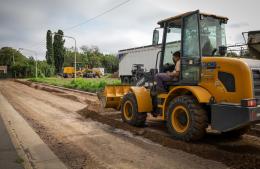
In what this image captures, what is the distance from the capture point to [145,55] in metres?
31.1

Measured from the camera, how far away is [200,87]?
793cm

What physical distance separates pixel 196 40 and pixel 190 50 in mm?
298

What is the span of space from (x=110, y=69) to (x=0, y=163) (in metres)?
115

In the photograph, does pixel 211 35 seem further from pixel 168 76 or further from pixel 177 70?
pixel 168 76

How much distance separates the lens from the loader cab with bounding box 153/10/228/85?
8154 mm

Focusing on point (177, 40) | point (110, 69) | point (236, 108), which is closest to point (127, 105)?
point (177, 40)

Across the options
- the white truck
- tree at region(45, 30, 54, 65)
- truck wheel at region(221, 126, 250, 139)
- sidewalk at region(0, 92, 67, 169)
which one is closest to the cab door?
truck wheel at region(221, 126, 250, 139)

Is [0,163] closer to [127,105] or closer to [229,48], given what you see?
[127,105]

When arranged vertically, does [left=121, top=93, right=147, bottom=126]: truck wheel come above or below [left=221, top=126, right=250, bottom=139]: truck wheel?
above

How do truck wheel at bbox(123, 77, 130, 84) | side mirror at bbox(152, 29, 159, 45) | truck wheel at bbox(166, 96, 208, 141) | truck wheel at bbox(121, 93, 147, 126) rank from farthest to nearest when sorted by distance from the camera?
truck wheel at bbox(123, 77, 130, 84) < truck wheel at bbox(121, 93, 147, 126) < side mirror at bbox(152, 29, 159, 45) < truck wheel at bbox(166, 96, 208, 141)

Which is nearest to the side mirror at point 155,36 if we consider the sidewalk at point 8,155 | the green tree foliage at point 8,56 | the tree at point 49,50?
the sidewalk at point 8,155

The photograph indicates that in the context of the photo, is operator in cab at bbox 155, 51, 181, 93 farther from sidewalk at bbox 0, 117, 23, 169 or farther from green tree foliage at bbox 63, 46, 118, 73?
green tree foliage at bbox 63, 46, 118, 73

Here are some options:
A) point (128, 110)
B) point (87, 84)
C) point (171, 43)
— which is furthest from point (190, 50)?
point (87, 84)

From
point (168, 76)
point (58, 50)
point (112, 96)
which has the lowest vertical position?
point (112, 96)
